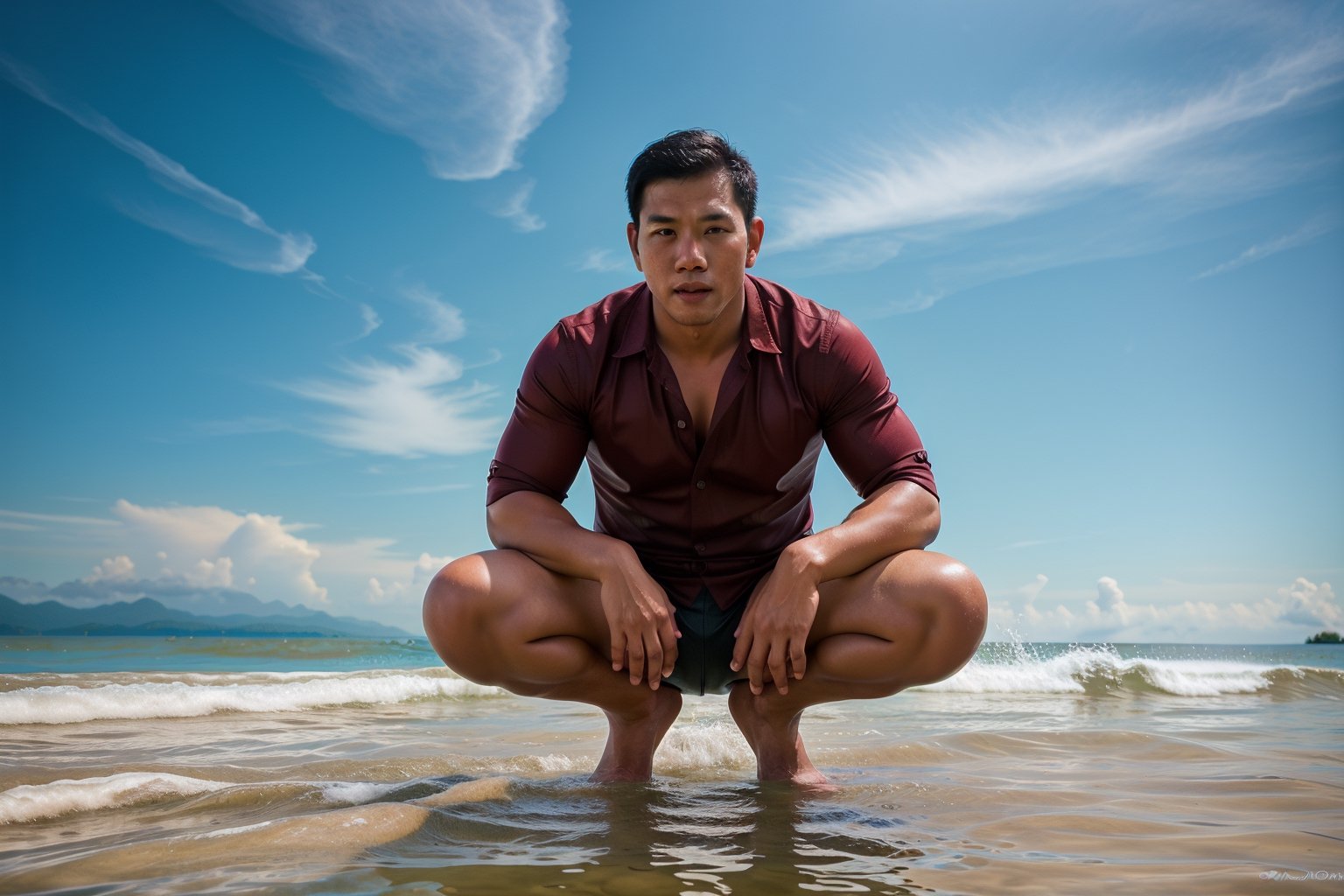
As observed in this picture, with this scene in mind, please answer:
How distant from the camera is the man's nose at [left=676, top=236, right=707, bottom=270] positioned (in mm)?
2684

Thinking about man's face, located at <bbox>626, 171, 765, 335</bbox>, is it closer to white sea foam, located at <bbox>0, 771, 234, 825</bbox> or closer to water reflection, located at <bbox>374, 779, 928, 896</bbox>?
water reflection, located at <bbox>374, 779, 928, 896</bbox>

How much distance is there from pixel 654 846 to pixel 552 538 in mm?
978

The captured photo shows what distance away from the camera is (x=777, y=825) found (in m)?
2.15

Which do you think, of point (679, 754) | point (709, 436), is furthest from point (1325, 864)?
point (679, 754)

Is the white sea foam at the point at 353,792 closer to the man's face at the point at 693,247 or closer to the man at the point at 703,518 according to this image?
the man at the point at 703,518

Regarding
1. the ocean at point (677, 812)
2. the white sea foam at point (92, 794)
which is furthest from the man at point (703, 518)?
the white sea foam at point (92, 794)

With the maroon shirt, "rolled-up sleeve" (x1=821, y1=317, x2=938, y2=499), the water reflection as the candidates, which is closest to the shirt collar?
the maroon shirt

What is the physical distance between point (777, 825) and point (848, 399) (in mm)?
1295

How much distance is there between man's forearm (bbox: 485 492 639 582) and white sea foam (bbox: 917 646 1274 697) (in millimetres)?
7648

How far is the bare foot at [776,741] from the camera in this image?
9.28 feet

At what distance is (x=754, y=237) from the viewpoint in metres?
3.04

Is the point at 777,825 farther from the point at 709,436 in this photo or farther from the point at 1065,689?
the point at 1065,689

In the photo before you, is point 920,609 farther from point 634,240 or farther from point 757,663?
point 634,240

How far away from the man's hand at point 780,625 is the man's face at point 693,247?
85 centimetres
